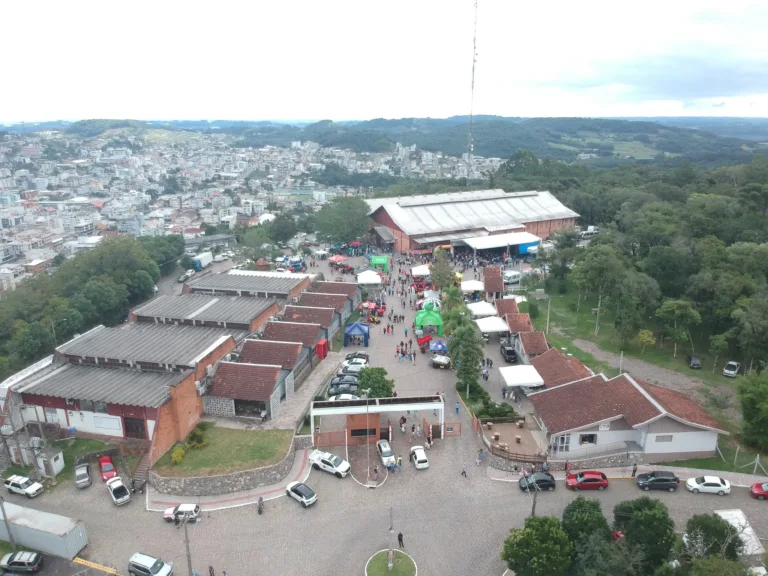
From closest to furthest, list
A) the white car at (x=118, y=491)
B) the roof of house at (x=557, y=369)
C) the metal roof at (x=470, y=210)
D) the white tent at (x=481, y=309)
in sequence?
the white car at (x=118, y=491), the roof of house at (x=557, y=369), the white tent at (x=481, y=309), the metal roof at (x=470, y=210)

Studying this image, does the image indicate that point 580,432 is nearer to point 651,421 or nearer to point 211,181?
point 651,421

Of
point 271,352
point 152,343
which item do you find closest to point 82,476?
point 152,343

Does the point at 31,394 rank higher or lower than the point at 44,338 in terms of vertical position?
higher

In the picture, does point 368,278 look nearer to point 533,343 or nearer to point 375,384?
point 533,343

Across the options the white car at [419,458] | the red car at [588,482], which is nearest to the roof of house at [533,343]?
the red car at [588,482]

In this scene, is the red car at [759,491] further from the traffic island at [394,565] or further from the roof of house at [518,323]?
the roof of house at [518,323]

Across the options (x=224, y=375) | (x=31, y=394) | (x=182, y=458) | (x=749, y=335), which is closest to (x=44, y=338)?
(x=31, y=394)
